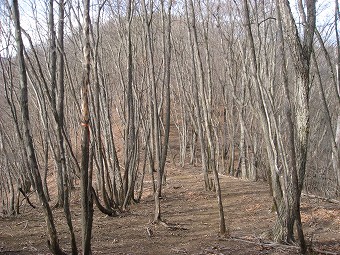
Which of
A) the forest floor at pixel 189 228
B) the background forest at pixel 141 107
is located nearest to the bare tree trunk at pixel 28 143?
the background forest at pixel 141 107

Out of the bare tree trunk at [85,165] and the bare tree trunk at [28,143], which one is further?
the bare tree trunk at [28,143]

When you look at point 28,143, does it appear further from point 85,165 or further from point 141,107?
point 141,107

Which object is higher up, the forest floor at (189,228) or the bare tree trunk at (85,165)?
the bare tree trunk at (85,165)

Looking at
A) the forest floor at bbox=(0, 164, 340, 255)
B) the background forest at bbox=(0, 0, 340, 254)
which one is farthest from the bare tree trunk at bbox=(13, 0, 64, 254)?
the forest floor at bbox=(0, 164, 340, 255)

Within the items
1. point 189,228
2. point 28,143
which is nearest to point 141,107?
point 189,228

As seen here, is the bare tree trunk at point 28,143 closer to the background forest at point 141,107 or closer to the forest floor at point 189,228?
the background forest at point 141,107

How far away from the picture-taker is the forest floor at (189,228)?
22.1 feet

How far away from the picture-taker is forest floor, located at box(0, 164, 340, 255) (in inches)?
266

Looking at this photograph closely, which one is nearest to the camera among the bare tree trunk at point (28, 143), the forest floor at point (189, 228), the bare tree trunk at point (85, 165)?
the bare tree trunk at point (85, 165)

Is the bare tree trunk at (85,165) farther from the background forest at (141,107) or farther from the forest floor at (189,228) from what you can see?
the forest floor at (189,228)

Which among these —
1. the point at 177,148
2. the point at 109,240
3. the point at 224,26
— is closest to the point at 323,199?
the point at 109,240

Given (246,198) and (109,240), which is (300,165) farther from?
(246,198)

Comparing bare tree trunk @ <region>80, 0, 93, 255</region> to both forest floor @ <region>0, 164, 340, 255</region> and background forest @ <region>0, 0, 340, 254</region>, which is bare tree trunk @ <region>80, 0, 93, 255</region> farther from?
forest floor @ <region>0, 164, 340, 255</region>

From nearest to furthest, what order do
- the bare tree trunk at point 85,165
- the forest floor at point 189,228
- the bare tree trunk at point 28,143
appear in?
the bare tree trunk at point 85,165, the bare tree trunk at point 28,143, the forest floor at point 189,228
